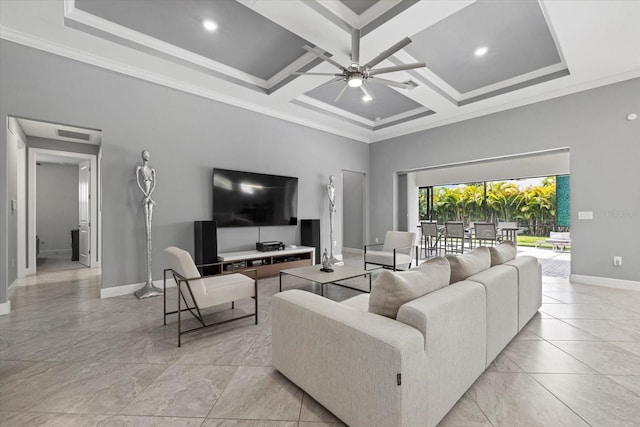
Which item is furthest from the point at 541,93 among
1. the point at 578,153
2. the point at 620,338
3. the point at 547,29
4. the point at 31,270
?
the point at 31,270

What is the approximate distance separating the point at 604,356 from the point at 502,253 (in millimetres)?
1013

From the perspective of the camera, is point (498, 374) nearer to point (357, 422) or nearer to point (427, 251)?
point (357, 422)

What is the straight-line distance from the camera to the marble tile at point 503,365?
1993mm

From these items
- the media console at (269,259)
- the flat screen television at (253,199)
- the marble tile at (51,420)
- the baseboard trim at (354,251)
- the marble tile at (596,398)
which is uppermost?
the flat screen television at (253,199)

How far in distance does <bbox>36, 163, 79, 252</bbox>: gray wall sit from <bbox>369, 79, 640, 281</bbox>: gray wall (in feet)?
34.2

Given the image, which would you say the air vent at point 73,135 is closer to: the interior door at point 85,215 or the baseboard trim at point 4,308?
the interior door at point 85,215

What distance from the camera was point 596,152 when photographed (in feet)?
14.1

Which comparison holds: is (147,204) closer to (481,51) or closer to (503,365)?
(503,365)

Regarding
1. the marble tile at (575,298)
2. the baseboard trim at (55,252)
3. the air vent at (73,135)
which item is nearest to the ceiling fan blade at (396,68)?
the marble tile at (575,298)

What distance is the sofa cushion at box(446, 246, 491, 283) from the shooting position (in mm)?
2023

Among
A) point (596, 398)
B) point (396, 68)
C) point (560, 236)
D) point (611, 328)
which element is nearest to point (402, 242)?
point (611, 328)

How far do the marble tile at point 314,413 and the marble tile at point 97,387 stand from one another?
1.07 meters

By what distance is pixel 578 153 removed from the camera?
4.46 meters

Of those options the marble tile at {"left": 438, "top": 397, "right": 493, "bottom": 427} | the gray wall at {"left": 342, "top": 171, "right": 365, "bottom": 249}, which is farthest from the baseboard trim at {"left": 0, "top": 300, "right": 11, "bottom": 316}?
the gray wall at {"left": 342, "top": 171, "right": 365, "bottom": 249}
